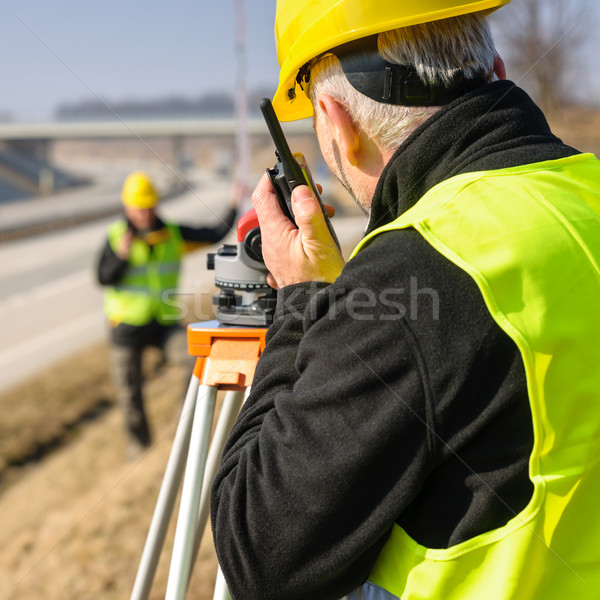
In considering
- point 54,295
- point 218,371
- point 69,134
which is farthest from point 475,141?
point 69,134

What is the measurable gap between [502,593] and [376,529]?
0.19 m

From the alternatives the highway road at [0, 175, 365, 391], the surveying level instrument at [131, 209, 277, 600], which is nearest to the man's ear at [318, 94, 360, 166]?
the surveying level instrument at [131, 209, 277, 600]

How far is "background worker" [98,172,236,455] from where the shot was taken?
5.38m

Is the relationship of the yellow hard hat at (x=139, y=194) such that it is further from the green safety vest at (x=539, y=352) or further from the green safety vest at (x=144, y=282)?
the green safety vest at (x=539, y=352)

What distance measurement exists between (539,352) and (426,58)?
1.66 feet

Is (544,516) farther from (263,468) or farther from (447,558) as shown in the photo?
(263,468)

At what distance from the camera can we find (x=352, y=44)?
1077mm

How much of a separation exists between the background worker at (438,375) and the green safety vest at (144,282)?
443 cm

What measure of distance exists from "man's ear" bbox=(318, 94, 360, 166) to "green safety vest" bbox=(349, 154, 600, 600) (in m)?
0.22

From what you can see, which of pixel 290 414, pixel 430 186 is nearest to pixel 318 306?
pixel 290 414

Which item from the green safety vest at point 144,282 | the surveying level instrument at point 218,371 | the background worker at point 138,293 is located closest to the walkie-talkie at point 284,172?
the surveying level instrument at point 218,371

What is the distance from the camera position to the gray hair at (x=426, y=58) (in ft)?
3.38

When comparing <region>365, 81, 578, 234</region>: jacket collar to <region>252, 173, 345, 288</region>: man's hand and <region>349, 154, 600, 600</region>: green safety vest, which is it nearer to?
<region>349, 154, 600, 600</region>: green safety vest

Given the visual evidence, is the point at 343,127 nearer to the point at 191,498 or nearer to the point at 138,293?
the point at 191,498
